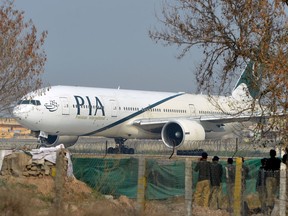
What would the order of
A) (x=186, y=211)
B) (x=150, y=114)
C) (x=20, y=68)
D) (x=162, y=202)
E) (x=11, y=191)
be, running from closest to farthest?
(x=11, y=191), (x=186, y=211), (x=162, y=202), (x=20, y=68), (x=150, y=114)

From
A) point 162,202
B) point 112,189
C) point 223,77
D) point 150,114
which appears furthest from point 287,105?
point 150,114

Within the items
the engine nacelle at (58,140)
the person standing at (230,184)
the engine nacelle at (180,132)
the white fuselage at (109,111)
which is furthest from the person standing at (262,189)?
the engine nacelle at (58,140)

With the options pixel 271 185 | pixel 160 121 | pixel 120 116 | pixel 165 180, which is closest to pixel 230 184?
pixel 271 185

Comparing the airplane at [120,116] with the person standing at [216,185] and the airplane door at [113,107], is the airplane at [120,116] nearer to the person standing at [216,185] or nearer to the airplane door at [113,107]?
the airplane door at [113,107]

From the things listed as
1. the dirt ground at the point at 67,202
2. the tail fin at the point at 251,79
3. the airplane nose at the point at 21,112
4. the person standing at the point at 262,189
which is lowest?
the dirt ground at the point at 67,202

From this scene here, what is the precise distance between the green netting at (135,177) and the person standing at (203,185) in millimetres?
933

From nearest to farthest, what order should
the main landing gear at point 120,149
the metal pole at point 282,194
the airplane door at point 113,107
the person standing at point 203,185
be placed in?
the metal pole at point 282,194
the person standing at point 203,185
the airplane door at point 113,107
the main landing gear at point 120,149

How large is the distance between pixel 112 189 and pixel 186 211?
6048 mm

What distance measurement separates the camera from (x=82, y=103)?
4431 cm

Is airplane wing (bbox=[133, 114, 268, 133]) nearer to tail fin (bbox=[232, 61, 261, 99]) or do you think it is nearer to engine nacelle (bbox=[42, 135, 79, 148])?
engine nacelle (bbox=[42, 135, 79, 148])

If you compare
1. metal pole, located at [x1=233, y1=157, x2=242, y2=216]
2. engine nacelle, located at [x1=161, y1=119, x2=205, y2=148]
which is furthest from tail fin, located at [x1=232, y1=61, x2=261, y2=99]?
engine nacelle, located at [x1=161, y1=119, x2=205, y2=148]

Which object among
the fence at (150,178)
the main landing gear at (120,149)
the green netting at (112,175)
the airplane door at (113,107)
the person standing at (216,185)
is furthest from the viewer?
the main landing gear at (120,149)

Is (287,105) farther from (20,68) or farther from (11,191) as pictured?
(20,68)

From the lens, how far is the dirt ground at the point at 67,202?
47.0 ft
